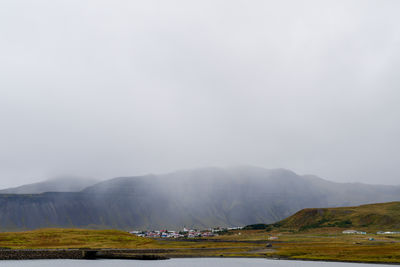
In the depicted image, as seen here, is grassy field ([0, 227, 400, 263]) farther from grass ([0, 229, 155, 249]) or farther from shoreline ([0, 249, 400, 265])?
shoreline ([0, 249, 400, 265])

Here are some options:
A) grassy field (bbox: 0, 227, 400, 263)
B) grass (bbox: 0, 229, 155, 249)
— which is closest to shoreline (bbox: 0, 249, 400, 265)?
grassy field (bbox: 0, 227, 400, 263)

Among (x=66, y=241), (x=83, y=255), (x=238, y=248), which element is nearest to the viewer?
(x=83, y=255)

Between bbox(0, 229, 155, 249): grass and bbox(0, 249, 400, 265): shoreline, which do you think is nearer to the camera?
bbox(0, 249, 400, 265): shoreline

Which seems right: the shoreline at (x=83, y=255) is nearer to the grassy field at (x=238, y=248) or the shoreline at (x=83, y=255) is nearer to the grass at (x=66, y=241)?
the grassy field at (x=238, y=248)

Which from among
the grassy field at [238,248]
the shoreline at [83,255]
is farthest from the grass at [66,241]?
the shoreline at [83,255]

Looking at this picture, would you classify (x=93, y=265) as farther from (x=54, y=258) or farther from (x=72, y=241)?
(x=72, y=241)

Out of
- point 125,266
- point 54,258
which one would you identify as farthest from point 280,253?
point 54,258

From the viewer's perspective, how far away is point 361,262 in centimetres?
11381

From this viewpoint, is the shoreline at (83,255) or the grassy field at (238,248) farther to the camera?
the shoreline at (83,255)

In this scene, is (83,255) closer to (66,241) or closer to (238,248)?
(66,241)

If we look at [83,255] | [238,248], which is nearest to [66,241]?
[83,255]

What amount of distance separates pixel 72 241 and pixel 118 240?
21.5 meters

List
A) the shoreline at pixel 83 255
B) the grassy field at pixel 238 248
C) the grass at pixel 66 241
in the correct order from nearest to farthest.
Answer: the grassy field at pixel 238 248, the shoreline at pixel 83 255, the grass at pixel 66 241

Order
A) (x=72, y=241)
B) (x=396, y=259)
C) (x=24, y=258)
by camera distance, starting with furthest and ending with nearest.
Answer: (x=72, y=241) → (x=24, y=258) → (x=396, y=259)
